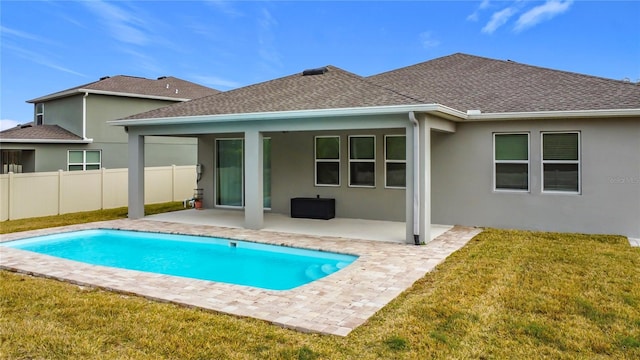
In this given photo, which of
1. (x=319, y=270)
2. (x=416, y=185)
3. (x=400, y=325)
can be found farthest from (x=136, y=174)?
(x=400, y=325)

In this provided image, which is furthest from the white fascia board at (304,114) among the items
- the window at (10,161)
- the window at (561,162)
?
the window at (10,161)

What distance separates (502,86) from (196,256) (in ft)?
32.8

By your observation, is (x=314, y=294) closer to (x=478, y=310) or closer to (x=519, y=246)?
(x=478, y=310)

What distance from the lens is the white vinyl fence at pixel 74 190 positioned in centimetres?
1388

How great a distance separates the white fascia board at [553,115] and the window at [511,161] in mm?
598

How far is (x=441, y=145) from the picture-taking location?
1206 cm

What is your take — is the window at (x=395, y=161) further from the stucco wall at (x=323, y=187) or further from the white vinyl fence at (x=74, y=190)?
the white vinyl fence at (x=74, y=190)

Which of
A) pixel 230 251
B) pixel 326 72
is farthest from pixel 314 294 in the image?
pixel 326 72

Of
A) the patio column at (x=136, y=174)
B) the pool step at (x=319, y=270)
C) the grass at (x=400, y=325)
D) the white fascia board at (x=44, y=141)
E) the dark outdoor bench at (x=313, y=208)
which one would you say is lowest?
the pool step at (x=319, y=270)

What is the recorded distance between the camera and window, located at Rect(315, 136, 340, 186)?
44.8ft

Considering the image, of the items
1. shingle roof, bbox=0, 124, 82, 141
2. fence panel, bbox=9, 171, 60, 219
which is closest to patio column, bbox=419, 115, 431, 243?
fence panel, bbox=9, 171, 60, 219

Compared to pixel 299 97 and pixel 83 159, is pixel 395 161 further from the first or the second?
pixel 83 159

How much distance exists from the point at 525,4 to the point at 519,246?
11934mm

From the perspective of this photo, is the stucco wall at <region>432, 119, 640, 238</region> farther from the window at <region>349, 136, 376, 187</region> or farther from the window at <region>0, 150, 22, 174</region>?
the window at <region>0, 150, 22, 174</region>
